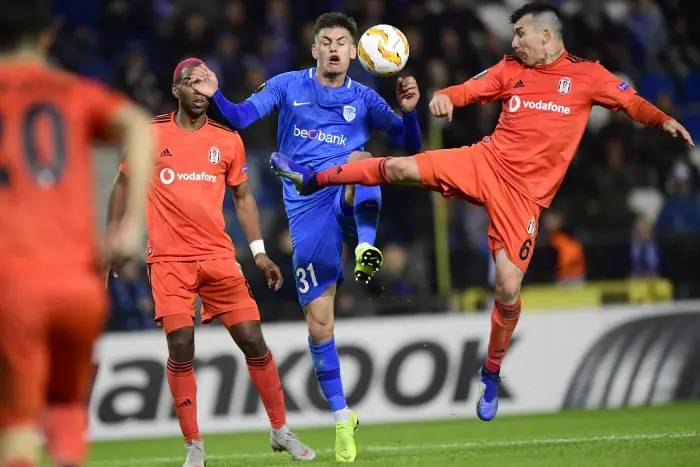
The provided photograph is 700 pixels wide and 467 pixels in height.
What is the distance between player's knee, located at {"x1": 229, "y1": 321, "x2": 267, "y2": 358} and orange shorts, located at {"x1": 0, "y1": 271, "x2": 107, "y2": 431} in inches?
153

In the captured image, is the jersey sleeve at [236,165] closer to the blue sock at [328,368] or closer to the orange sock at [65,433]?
the blue sock at [328,368]

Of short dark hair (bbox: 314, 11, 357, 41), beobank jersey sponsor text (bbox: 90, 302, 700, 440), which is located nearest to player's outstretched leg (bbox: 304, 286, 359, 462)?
short dark hair (bbox: 314, 11, 357, 41)

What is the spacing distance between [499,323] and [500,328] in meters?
0.04

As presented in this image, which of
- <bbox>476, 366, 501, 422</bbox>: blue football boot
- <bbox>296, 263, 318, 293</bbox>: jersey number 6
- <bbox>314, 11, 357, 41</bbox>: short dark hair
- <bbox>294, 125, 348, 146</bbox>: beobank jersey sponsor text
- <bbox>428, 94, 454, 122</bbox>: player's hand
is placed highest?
<bbox>314, 11, 357, 41</bbox>: short dark hair

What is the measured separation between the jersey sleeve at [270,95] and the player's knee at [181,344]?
1.81 metres

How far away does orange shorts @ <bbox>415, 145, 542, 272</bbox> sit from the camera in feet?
26.3

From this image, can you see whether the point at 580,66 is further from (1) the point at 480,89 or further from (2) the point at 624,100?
(1) the point at 480,89

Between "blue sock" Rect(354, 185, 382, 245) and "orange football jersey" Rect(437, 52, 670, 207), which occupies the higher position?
"orange football jersey" Rect(437, 52, 670, 207)

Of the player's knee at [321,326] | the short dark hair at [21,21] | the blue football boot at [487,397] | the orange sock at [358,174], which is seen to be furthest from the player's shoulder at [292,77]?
the short dark hair at [21,21]

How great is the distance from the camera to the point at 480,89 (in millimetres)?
8219

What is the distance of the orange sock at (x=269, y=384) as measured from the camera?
324 inches

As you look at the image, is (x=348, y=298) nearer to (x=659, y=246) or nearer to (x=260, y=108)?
(x=659, y=246)

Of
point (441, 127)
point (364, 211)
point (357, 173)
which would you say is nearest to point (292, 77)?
point (364, 211)

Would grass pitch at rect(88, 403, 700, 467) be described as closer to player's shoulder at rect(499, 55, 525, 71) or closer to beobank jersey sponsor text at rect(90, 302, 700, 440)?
beobank jersey sponsor text at rect(90, 302, 700, 440)
